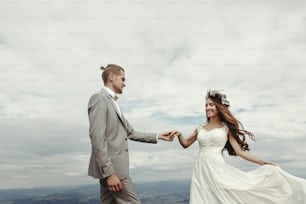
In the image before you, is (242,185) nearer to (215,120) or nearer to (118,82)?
(215,120)

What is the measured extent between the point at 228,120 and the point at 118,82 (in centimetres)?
273

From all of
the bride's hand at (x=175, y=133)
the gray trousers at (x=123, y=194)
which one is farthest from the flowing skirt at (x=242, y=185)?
the gray trousers at (x=123, y=194)

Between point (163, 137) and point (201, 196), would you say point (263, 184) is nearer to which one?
point (201, 196)

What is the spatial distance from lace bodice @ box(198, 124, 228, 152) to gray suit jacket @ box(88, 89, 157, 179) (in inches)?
80.4

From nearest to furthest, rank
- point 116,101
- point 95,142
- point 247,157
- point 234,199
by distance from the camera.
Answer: point 95,142 → point 116,101 → point 234,199 → point 247,157

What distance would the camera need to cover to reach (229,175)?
24.9ft

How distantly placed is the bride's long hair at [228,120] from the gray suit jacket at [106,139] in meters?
2.46

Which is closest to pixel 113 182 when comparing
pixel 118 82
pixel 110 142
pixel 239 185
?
pixel 110 142

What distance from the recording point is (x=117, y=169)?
6.23m

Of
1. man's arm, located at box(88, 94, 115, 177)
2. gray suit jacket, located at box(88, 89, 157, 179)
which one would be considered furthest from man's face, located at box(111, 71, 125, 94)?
man's arm, located at box(88, 94, 115, 177)

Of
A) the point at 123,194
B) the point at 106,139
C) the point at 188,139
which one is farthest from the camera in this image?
the point at 188,139

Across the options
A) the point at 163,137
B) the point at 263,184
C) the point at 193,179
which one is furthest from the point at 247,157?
the point at 163,137

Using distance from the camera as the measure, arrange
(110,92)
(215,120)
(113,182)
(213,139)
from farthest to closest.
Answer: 1. (215,120)
2. (213,139)
3. (110,92)
4. (113,182)

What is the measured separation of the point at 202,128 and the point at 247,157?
1070 millimetres
